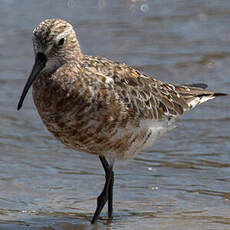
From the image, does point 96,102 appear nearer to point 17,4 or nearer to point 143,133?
point 143,133

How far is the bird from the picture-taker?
7.92 m

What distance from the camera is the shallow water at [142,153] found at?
866cm

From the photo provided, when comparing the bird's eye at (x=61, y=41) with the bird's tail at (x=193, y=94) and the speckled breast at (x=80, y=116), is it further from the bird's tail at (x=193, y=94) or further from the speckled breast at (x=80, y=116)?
the bird's tail at (x=193, y=94)

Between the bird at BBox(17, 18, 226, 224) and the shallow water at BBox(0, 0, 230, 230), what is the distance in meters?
0.61

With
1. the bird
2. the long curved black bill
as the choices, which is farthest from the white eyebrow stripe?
→ the long curved black bill

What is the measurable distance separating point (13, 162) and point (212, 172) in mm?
2699

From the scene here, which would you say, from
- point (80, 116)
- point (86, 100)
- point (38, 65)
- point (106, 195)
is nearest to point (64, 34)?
point (38, 65)

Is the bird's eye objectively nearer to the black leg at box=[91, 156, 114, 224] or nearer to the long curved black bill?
the long curved black bill

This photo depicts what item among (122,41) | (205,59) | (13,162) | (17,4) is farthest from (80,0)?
(13,162)

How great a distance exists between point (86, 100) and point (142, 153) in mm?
2902

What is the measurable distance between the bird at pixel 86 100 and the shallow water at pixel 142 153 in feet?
2.02

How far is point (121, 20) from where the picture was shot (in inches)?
635

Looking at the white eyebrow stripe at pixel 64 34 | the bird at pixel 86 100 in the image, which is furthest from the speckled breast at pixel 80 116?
the white eyebrow stripe at pixel 64 34

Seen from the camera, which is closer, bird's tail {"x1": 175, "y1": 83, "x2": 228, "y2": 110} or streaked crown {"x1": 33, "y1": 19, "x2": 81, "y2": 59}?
streaked crown {"x1": 33, "y1": 19, "x2": 81, "y2": 59}
